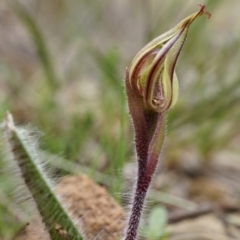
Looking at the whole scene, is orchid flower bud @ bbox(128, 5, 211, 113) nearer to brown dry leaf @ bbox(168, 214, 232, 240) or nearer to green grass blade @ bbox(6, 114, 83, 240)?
green grass blade @ bbox(6, 114, 83, 240)

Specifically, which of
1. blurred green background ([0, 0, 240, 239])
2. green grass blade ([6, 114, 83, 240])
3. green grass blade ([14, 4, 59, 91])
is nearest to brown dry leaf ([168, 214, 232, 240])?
blurred green background ([0, 0, 240, 239])

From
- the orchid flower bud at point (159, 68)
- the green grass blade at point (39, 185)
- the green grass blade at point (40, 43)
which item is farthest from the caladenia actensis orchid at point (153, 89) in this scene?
the green grass blade at point (40, 43)

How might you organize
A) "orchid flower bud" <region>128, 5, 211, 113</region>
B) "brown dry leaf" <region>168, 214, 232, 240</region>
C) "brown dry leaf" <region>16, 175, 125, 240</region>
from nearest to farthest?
"orchid flower bud" <region>128, 5, 211, 113</region> < "brown dry leaf" <region>16, 175, 125, 240</region> < "brown dry leaf" <region>168, 214, 232, 240</region>

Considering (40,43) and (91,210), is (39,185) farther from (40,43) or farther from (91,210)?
(40,43)

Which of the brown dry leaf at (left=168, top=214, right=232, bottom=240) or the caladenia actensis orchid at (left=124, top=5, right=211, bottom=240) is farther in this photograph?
the brown dry leaf at (left=168, top=214, right=232, bottom=240)

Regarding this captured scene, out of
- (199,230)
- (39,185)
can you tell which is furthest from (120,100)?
(39,185)

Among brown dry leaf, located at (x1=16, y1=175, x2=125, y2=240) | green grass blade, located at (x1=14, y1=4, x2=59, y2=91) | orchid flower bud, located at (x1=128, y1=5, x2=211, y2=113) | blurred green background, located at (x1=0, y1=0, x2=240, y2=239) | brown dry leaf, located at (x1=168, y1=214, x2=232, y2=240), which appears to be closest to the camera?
orchid flower bud, located at (x1=128, y1=5, x2=211, y2=113)

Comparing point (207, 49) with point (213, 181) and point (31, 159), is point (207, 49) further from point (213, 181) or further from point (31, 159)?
point (31, 159)
